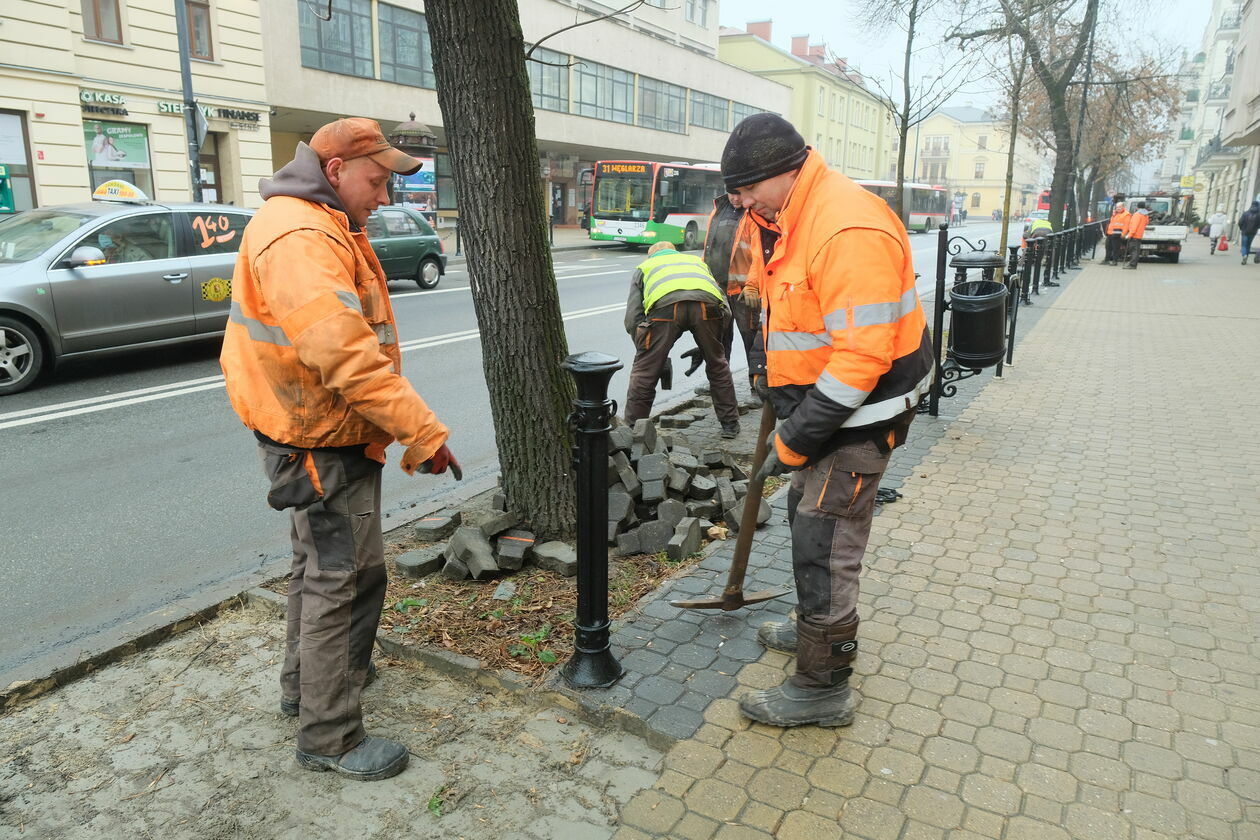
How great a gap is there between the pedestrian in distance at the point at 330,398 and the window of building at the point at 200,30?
2162 centimetres

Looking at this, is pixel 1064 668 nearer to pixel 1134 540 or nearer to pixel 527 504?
pixel 1134 540

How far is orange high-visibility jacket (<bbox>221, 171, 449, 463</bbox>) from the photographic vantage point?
2420mm

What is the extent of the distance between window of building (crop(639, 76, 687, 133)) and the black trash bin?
121ft

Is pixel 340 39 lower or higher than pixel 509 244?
higher

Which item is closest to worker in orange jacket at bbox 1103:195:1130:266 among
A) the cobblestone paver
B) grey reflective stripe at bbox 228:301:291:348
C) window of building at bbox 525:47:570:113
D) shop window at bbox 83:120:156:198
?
window of building at bbox 525:47:570:113

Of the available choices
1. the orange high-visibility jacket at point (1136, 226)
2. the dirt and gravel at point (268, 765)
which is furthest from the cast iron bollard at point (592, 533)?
the orange high-visibility jacket at point (1136, 226)

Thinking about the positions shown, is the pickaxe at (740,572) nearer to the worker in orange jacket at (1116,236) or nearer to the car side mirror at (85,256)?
the car side mirror at (85,256)

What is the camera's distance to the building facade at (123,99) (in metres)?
17.3

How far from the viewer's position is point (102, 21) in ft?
62.9

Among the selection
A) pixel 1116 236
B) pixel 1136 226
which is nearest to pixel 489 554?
pixel 1136 226

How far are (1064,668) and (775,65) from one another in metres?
72.0

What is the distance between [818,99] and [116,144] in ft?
191

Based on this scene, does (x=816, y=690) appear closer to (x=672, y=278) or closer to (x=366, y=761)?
(x=366, y=761)

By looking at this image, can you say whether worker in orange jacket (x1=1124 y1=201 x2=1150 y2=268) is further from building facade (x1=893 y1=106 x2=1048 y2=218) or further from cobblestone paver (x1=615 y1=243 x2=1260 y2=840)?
building facade (x1=893 y1=106 x2=1048 y2=218)
